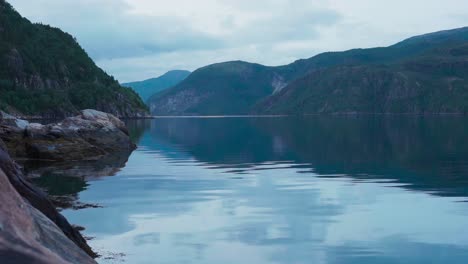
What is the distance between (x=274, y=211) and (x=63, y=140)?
3223 centimetres

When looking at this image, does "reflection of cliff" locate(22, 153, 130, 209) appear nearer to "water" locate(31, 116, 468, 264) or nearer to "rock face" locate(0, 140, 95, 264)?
"water" locate(31, 116, 468, 264)

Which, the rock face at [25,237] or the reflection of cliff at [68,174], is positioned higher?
the rock face at [25,237]

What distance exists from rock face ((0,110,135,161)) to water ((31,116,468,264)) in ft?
17.9

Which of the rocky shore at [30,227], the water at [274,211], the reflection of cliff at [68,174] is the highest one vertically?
the rocky shore at [30,227]

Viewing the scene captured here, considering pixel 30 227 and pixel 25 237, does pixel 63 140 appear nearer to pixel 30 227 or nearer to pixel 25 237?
pixel 30 227

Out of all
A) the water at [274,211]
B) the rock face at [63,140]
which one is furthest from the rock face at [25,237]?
the rock face at [63,140]

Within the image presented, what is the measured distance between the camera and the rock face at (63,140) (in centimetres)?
5134

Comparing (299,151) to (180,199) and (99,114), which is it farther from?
(180,199)

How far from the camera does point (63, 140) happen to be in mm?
54375

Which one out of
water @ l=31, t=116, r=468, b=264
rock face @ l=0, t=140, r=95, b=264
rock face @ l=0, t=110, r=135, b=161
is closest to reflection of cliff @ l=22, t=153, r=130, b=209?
water @ l=31, t=116, r=468, b=264

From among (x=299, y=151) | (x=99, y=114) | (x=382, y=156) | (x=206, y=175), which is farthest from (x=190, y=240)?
(x=99, y=114)

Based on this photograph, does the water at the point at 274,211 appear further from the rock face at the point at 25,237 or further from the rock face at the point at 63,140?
the rock face at the point at 25,237

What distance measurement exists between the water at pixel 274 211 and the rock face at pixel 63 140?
5.46 m

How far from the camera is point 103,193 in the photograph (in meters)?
32.8
